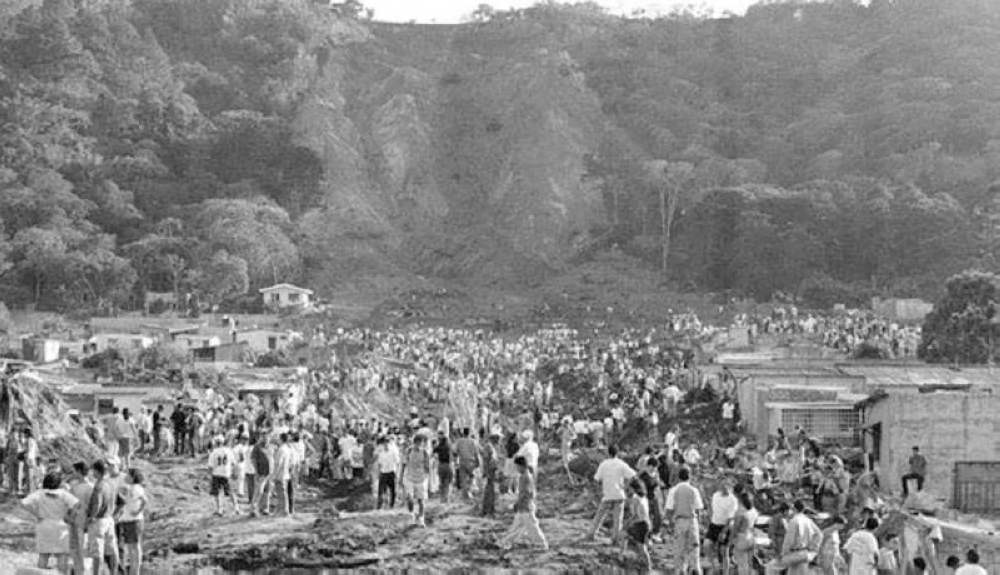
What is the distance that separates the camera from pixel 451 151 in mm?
70750

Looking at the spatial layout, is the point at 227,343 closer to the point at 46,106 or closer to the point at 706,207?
the point at 706,207

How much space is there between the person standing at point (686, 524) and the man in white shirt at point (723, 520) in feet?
0.60

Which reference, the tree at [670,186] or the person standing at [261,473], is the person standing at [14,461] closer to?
the person standing at [261,473]

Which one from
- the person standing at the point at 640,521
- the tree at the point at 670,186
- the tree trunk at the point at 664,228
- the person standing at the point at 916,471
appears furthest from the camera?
the tree at the point at 670,186

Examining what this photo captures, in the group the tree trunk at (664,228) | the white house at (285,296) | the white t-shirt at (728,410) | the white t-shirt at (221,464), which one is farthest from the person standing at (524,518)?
the tree trunk at (664,228)

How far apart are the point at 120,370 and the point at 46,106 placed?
33.7m

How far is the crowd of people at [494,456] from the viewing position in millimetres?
11250

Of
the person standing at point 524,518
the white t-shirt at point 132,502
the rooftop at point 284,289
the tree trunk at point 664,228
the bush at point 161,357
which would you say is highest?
the tree trunk at point 664,228

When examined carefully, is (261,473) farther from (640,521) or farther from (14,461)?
(640,521)

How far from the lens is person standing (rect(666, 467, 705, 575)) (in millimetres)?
11961

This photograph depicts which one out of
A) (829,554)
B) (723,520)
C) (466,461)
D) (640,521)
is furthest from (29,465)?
(829,554)

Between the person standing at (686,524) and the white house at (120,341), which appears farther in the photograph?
the white house at (120,341)

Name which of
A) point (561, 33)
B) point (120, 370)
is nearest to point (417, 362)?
point (120, 370)

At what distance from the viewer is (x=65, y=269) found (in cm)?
4762
